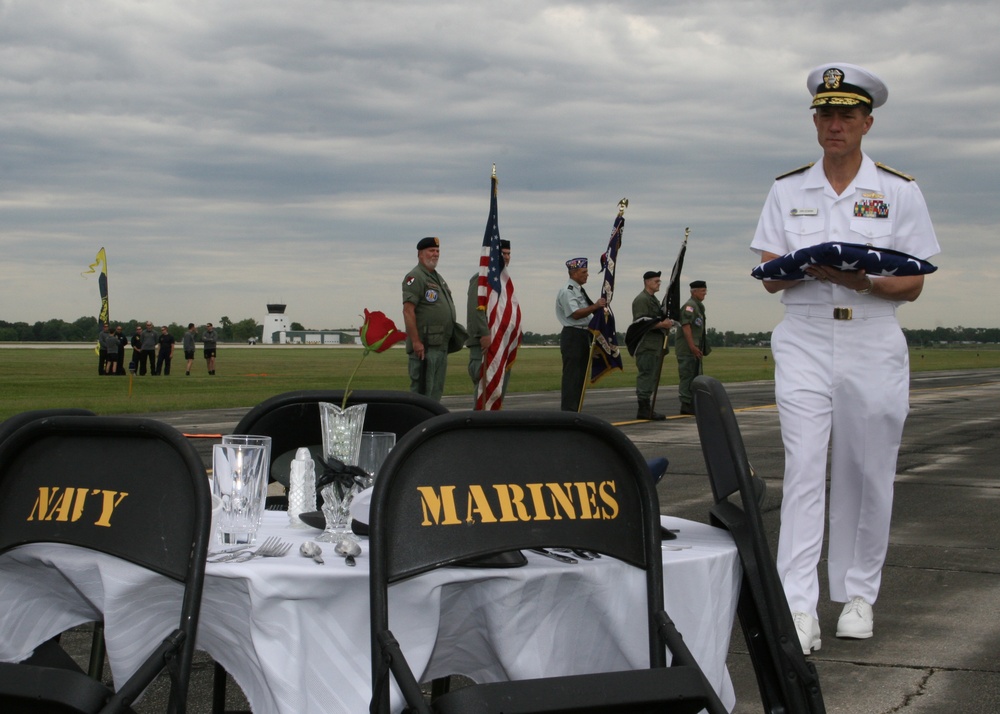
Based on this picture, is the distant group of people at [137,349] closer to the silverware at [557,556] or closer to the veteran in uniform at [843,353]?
the veteran in uniform at [843,353]

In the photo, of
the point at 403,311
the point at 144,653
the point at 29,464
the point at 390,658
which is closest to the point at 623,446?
the point at 390,658

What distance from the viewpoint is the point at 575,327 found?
15.8 m

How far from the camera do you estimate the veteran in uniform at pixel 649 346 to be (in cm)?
1798

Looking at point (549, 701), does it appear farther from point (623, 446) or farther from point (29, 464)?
point (29, 464)

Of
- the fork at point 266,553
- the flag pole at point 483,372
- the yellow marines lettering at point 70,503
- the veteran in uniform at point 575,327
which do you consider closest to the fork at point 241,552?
the fork at point 266,553

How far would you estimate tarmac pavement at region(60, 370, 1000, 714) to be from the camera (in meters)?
4.14

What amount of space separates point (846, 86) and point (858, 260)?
75 cm

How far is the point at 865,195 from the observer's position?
15.7ft

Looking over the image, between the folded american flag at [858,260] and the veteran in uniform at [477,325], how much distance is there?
9166mm

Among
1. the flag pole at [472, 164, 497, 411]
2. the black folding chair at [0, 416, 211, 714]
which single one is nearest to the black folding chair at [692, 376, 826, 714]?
the black folding chair at [0, 416, 211, 714]

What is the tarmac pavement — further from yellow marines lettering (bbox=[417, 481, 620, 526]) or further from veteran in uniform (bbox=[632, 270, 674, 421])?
veteran in uniform (bbox=[632, 270, 674, 421])

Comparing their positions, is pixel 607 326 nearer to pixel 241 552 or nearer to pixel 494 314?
pixel 494 314

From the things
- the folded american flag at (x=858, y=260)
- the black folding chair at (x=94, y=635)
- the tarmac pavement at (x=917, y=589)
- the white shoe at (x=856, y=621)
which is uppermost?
the folded american flag at (x=858, y=260)

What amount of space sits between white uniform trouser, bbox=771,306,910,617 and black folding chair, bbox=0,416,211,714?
2.77 metres
